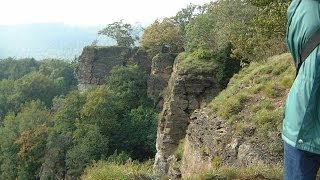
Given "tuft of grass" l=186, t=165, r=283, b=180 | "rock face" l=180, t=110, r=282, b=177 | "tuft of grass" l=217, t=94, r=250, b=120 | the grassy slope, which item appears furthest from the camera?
"tuft of grass" l=217, t=94, r=250, b=120

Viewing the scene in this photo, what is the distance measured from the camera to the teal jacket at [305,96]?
2312mm

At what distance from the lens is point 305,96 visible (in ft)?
7.66

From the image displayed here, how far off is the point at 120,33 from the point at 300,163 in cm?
5572

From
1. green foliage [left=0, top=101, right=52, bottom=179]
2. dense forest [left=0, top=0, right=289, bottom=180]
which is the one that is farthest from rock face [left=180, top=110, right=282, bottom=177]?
green foliage [left=0, top=101, right=52, bottom=179]

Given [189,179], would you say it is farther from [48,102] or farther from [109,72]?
[48,102]

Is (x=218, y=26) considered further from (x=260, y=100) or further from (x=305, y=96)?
(x=305, y=96)

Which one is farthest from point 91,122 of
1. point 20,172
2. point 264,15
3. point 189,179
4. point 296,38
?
point 296,38

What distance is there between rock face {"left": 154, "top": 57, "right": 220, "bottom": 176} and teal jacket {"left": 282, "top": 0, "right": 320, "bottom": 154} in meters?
22.5

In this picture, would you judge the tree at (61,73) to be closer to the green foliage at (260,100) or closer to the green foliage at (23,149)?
the green foliage at (23,149)

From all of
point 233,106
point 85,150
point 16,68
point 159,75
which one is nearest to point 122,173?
point 233,106

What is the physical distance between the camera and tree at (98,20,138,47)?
5650cm

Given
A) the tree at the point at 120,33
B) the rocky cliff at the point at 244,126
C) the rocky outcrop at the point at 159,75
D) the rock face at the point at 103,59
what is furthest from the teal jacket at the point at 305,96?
the tree at the point at 120,33

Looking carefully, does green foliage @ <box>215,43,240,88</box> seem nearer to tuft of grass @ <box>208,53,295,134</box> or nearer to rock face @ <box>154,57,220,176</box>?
rock face @ <box>154,57,220,176</box>

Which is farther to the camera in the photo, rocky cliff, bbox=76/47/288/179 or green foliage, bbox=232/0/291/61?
green foliage, bbox=232/0/291/61
